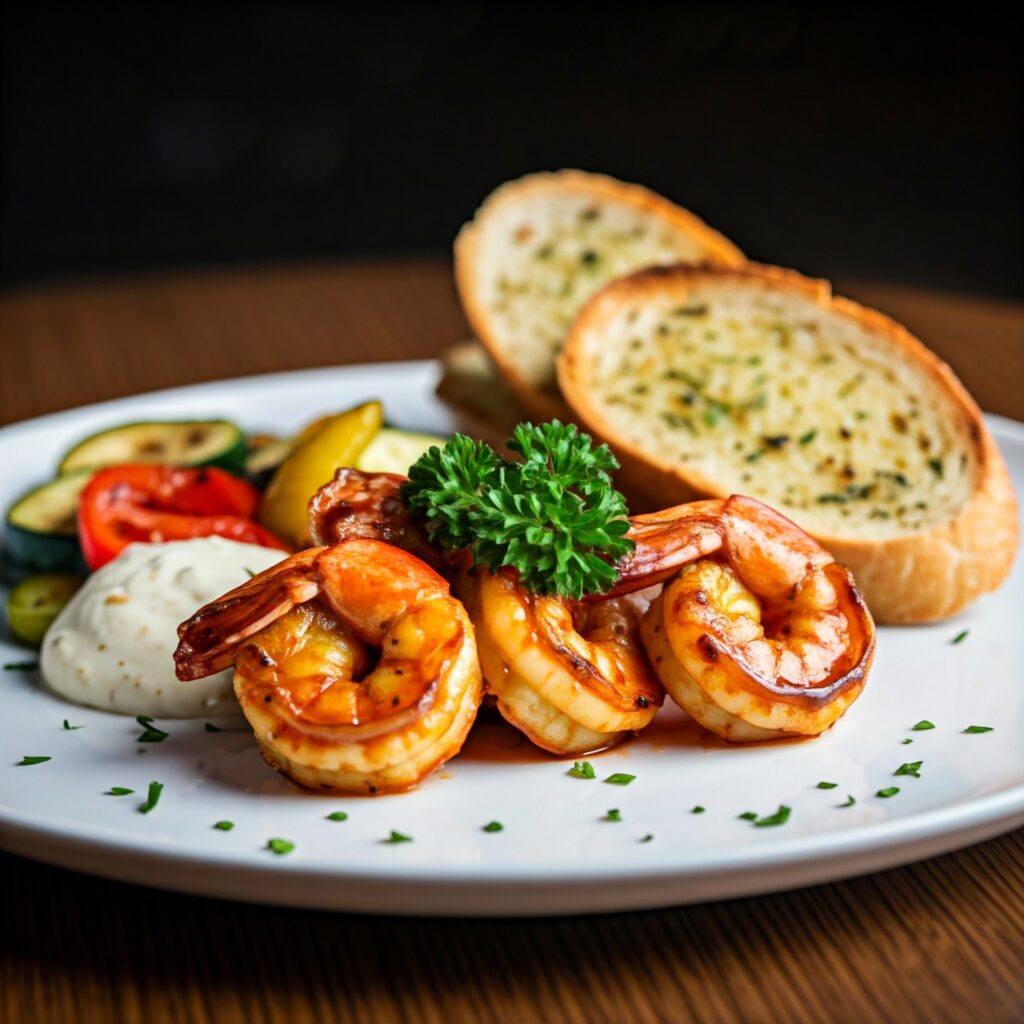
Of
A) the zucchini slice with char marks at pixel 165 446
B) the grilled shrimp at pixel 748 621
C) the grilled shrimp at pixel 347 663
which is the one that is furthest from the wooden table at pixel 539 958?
the zucchini slice with char marks at pixel 165 446

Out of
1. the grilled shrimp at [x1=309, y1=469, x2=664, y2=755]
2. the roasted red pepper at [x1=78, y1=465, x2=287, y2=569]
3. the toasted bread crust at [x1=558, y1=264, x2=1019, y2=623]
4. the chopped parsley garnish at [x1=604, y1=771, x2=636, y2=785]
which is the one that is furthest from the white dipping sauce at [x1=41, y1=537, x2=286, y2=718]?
the toasted bread crust at [x1=558, y1=264, x2=1019, y2=623]

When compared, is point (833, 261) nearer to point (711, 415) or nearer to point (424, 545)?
point (711, 415)

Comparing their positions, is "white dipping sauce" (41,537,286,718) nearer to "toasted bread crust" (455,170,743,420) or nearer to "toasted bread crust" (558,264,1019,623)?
"toasted bread crust" (558,264,1019,623)

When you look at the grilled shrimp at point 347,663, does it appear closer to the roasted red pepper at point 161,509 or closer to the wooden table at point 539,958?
the wooden table at point 539,958

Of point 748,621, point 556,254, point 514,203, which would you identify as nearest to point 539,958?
point 748,621

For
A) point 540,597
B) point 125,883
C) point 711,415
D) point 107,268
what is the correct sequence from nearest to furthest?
point 125,883 → point 540,597 → point 711,415 → point 107,268

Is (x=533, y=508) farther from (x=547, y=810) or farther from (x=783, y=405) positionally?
(x=783, y=405)

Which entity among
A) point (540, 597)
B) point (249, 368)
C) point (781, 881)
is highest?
point (540, 597)

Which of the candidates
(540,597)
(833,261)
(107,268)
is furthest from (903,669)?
(107,268)
